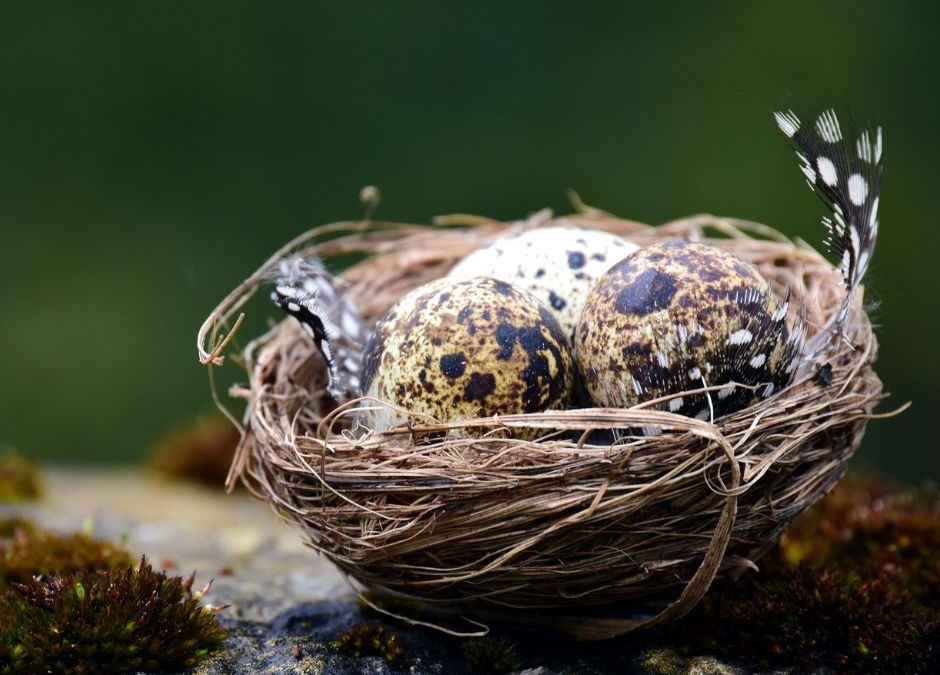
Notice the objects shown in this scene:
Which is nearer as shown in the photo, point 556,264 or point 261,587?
point 556,264

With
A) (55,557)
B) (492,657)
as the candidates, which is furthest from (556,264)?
(55,557)

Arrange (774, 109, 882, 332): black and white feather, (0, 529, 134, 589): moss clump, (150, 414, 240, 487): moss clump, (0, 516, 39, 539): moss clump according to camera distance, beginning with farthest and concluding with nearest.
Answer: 1. (150, 414, 240, 487): moss clump
2. (0, 516, 39, 539): moss clump
3. (0, 529, 134, 589): moss clump
4. (774, 109, 882, 332): black and white feather

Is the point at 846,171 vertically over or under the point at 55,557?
over

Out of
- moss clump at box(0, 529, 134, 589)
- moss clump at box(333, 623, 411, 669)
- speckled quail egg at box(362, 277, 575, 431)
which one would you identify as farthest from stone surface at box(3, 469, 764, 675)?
speckled quail egg at box(362, 277, 575, 431)

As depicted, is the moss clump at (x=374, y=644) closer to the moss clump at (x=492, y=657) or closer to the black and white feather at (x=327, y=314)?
the moss clump at (x=492, y=657)

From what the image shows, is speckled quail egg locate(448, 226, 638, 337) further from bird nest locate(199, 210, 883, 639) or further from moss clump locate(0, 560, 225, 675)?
moss clump locate(0, 560, 225, 675)

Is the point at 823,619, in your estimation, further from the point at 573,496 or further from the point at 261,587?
the point at 261,587

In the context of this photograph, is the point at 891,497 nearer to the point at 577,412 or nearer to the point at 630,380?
the point at 630,380
